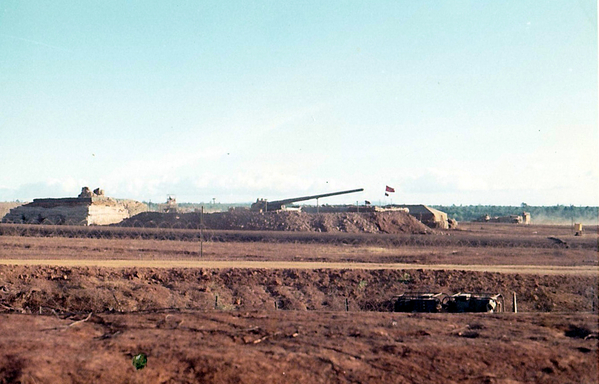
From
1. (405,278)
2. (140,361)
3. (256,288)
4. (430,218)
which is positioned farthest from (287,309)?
(430,218)

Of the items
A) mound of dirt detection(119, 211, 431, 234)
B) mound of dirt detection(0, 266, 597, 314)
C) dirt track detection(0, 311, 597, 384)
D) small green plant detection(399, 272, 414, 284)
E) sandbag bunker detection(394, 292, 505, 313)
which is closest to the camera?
dirt track detection(0, 311, 597, 384)

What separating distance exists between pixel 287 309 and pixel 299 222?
2918cm

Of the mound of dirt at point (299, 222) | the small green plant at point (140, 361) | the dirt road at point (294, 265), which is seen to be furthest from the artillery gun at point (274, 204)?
the small green plant at point (140, 361)

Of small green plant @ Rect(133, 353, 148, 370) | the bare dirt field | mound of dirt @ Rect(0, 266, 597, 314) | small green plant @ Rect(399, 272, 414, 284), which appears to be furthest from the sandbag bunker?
small green plant @ Rect(133, 353, 148, 370)

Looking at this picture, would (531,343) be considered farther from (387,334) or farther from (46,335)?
(46,335)

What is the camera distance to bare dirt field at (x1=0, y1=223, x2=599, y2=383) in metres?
10.6

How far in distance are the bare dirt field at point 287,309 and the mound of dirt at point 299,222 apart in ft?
19.0

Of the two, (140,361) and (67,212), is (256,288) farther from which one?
(67,212)

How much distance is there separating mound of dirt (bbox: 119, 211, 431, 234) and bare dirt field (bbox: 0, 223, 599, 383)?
19.0ft

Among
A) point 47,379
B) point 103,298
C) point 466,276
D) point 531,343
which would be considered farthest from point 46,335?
point 466,276

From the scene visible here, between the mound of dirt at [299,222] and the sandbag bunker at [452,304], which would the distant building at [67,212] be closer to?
the mound of dirt at [299,222]

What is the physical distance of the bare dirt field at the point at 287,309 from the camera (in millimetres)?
10562

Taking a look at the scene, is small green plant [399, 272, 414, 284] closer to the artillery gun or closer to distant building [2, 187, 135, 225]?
the artillery gun

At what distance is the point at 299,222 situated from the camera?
4972 centimetres
